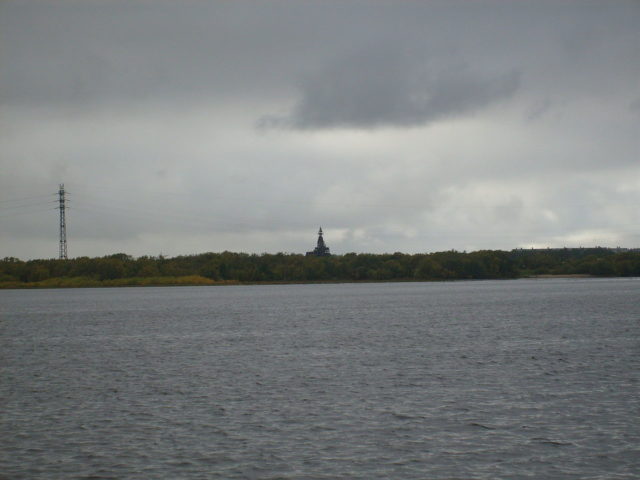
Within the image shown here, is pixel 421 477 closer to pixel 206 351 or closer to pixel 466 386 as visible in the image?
pixel 466 386

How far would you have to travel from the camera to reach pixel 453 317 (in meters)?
107

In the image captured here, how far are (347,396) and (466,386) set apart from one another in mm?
7511

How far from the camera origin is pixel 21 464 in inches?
1038

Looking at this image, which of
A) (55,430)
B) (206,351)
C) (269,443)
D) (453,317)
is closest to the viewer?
(269,443)

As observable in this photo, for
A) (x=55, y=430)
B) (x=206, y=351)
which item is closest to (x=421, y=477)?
(x=55, y=430)

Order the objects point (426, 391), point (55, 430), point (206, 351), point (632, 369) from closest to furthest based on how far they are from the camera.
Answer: point (55, 430), point (426, 391), point (632, 369), point (206, 351)

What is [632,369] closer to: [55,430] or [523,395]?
[523,395]

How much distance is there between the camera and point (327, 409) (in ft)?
116

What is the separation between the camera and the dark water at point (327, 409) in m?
25.9

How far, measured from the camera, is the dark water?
25891 mm

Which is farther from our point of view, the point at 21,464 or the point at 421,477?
the point at 21,464

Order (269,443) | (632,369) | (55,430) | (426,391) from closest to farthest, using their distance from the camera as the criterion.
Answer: (269,443) < (55,430) < (426,391) < (632,369)

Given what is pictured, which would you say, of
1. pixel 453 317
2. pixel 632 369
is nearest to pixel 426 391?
pixel 632 369

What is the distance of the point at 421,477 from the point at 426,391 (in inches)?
624
